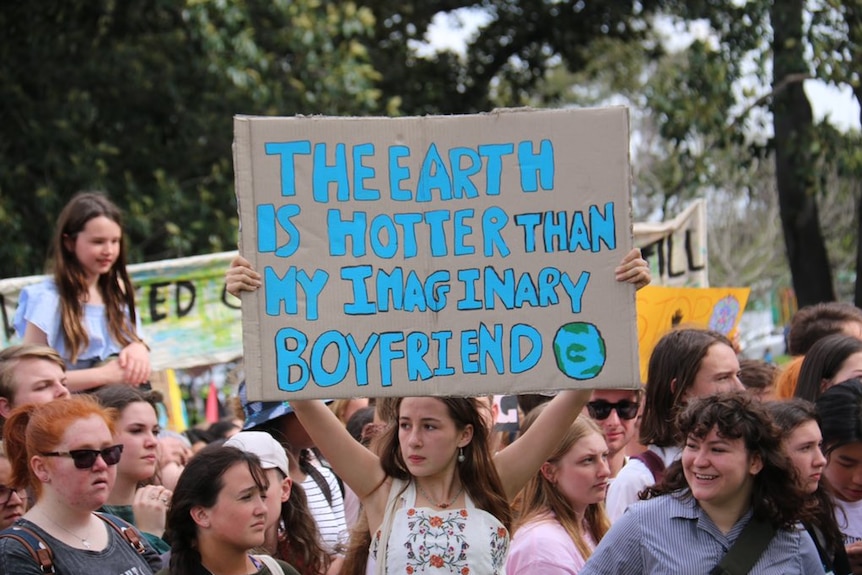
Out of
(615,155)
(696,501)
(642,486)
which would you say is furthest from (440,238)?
(642,486)

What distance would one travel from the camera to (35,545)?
3785 millimetres

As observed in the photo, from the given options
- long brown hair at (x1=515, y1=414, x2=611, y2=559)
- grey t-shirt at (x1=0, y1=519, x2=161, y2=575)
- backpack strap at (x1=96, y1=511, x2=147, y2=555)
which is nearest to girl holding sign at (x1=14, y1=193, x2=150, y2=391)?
backpack strap at (x1=96, y1=511, x2=147, y2=555)

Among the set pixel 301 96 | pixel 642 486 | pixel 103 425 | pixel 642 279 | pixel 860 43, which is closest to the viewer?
pixel 642 279

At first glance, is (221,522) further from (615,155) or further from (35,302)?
(35,302)

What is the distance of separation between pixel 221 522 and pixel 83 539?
1.39ft

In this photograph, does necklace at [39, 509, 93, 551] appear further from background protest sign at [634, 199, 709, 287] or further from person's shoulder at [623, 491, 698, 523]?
background protest sign at [634, 199, 709, 287]

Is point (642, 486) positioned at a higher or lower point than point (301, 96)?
lower

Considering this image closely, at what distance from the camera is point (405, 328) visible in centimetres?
377

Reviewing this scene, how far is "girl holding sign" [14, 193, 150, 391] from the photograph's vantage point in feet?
18.4

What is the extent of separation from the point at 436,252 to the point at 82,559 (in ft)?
4.44

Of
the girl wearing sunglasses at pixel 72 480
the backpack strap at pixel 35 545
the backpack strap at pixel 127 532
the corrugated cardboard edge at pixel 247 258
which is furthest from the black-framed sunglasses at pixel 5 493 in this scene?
the corrugated cardboard edge at pixel 247 258

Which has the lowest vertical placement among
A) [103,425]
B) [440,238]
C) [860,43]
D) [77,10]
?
[103,425]

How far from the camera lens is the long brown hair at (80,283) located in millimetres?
5629

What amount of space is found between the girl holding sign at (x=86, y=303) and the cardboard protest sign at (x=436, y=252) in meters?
2.02
